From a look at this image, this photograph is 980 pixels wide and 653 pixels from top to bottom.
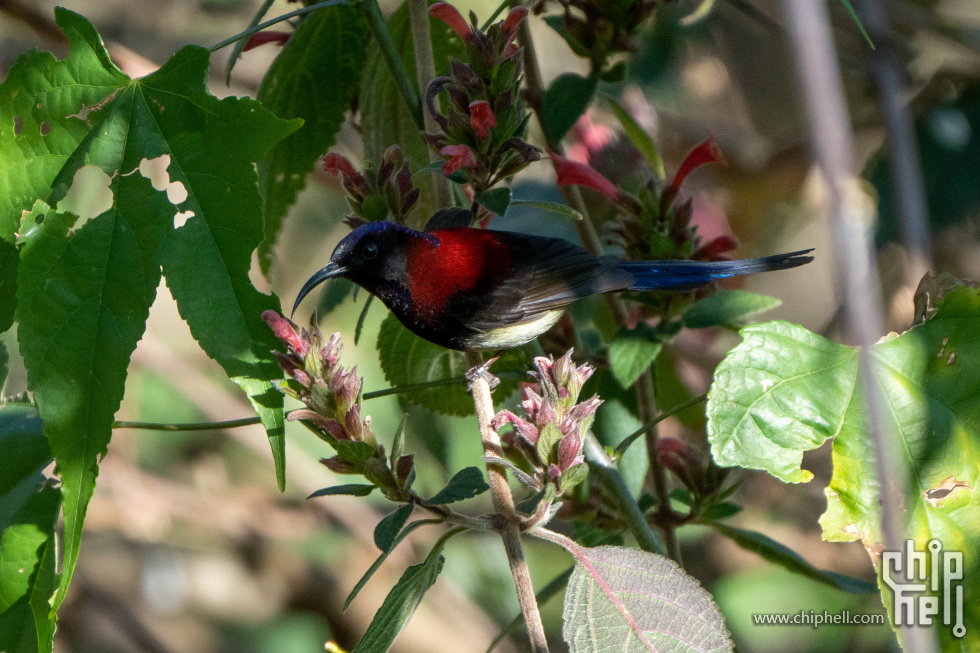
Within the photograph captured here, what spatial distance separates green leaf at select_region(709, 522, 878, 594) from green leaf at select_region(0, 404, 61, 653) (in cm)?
116

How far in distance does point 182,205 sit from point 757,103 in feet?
13.3

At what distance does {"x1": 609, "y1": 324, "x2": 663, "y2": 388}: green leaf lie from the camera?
1486mm

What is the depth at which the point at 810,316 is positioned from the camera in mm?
4586

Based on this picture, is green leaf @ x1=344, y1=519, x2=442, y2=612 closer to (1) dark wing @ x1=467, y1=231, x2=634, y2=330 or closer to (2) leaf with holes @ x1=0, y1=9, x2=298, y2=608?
(2) leaf with holes @ x1=0, y1=9, x2=298, y2=608

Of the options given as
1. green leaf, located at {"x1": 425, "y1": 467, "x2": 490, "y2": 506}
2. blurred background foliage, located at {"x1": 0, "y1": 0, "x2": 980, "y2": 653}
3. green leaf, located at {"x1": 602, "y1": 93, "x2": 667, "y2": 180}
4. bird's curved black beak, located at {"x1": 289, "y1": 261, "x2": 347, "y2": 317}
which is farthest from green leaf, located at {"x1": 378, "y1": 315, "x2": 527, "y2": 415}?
blurred background foliage, located at {"x1": 0, "y1": 0, "x2": 980, "y2": 653}

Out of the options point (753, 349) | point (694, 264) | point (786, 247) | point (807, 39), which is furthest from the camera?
point (786, 247)

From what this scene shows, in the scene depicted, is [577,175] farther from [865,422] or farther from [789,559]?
[789,559]

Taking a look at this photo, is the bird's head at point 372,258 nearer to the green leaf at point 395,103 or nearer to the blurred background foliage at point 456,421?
the green leaf at point 395,103

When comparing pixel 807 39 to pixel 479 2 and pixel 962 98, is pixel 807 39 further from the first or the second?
pixel 479 2

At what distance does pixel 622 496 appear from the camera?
1.39 metres

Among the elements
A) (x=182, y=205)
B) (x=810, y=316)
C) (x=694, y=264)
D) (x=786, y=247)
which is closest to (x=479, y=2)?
(x=786, y=247)

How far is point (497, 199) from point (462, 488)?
0.43 m

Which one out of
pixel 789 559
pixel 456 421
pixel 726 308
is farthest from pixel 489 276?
pixel 456 421

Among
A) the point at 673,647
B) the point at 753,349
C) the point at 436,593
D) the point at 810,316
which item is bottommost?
the point at 436,593
